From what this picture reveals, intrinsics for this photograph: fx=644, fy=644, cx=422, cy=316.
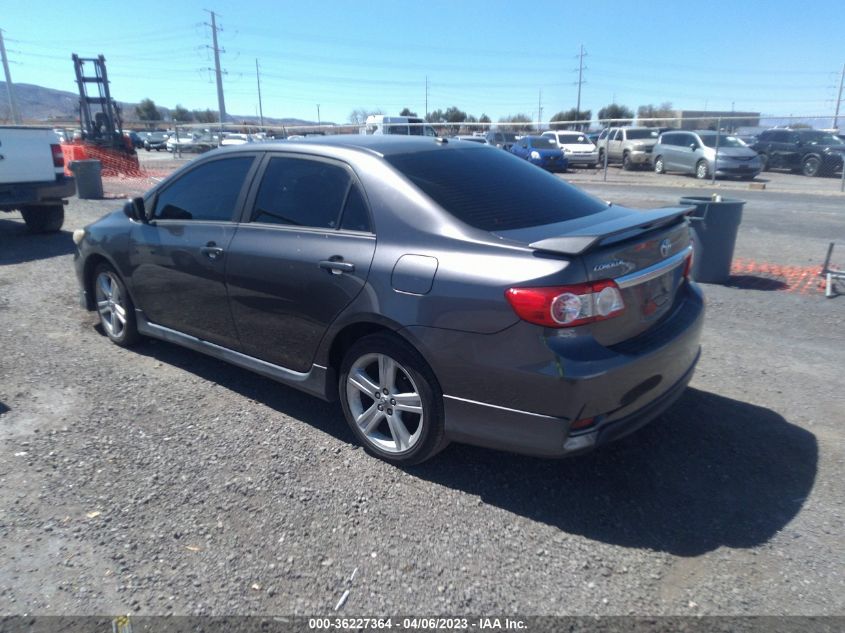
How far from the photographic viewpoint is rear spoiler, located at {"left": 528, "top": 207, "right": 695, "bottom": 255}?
9.39 ft

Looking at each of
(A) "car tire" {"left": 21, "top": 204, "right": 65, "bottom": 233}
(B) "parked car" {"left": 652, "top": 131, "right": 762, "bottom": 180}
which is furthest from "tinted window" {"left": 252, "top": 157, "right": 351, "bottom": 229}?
(B) "parked car" {"left": 652, "top": 131, "right": 762, "bottom": 180}

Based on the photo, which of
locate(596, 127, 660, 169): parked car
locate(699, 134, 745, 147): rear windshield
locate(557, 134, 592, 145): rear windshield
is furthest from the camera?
locate(557, 134, 592, 145): rear windshield

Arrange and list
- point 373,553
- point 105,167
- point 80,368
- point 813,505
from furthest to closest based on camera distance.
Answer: point 105,167 < point 80,368 < point 813,505 < point 373,553

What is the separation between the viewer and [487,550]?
287cm

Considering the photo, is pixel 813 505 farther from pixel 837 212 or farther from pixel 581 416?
pixel 837 212

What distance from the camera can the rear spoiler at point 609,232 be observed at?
2.86 meters

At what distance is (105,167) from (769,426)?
2443 centimetres

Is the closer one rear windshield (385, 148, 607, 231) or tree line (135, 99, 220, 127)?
rear windshield (385, 148, 607, 231)

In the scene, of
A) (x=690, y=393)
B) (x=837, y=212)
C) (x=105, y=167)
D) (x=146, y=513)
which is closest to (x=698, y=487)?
(x=690, y=393)

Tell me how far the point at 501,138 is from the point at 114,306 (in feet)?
91.5

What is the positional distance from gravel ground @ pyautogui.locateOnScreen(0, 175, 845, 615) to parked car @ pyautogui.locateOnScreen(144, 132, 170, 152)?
50064 millimetres

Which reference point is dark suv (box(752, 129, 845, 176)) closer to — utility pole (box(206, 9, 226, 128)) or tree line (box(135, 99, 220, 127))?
utility pole (box(206, 9, 226, 128))

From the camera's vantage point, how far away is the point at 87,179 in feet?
49.8

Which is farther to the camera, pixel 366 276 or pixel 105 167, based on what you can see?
pixel 105 167
